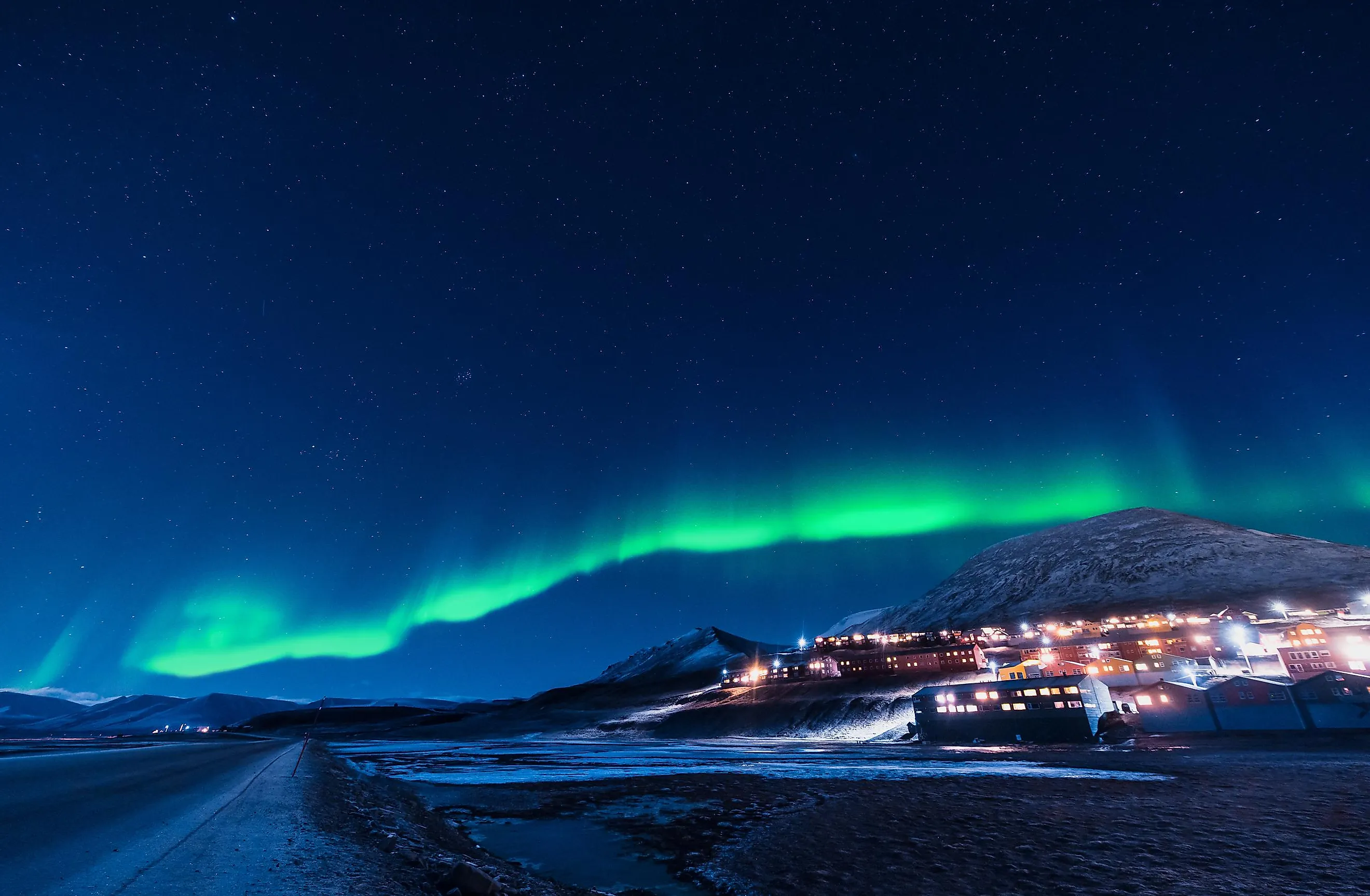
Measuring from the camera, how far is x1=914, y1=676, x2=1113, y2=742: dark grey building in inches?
3159

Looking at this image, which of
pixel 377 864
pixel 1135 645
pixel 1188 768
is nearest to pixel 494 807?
pixel 377 864

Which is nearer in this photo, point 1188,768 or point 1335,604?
point 1188,768

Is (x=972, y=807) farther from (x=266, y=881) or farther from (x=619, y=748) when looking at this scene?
(x=619, y=748)

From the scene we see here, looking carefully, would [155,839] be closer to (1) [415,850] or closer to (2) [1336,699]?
(1) [415,850]

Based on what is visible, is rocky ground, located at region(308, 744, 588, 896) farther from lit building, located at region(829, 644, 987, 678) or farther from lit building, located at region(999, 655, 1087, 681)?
lit building, located at region(829, 644, 987, 678)

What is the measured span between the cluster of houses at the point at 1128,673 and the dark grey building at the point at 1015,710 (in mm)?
155

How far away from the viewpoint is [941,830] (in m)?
23.6

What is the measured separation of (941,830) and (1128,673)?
107516mm

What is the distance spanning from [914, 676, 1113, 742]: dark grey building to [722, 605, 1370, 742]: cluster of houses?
15 cm

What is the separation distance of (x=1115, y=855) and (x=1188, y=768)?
37598 millimetres

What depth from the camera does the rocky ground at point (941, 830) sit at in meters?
16.3

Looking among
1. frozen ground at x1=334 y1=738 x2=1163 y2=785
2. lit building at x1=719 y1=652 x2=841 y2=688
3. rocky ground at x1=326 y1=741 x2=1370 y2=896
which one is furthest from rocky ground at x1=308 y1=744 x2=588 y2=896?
lit building at x1=719 y1=652 x2=841 y2=688

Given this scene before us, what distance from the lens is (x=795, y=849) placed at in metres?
20.7

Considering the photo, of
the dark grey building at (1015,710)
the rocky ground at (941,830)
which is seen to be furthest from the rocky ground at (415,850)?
the dark grey building at (1015,710)
